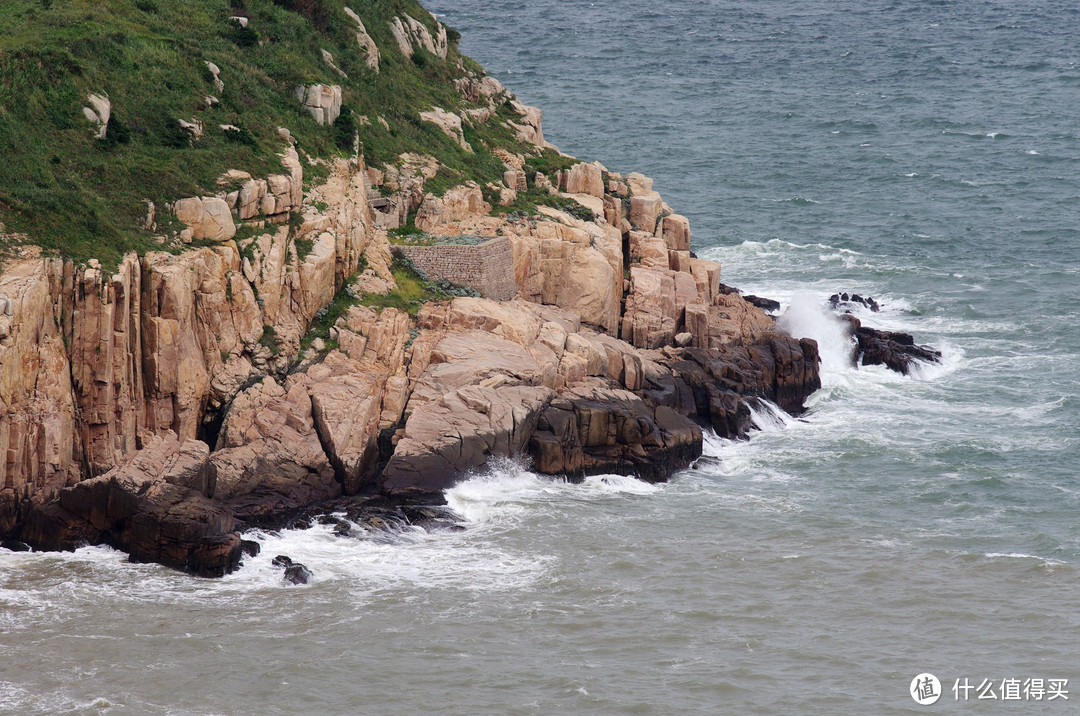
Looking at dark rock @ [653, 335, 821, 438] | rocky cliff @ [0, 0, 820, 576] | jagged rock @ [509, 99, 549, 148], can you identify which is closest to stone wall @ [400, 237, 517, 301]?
rocky cliff @ [0, 0, 820, 576]

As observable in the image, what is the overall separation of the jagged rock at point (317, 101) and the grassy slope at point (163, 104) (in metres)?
0.43

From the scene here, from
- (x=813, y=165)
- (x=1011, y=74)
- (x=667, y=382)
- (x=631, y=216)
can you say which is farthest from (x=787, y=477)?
(x=1011, y=74)

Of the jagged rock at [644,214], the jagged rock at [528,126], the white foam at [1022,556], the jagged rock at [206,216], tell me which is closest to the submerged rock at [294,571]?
the jagged rock at [206,216]

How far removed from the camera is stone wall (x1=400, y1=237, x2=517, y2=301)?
5075 cm

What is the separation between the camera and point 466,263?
5084 cm

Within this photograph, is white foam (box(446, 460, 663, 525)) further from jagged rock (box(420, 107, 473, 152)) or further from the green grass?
jagged rock (box(420, 107, 473, 152))

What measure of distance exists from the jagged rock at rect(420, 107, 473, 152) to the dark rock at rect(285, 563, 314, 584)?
29.6 metres

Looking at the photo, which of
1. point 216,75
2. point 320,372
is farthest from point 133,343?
point 216,75

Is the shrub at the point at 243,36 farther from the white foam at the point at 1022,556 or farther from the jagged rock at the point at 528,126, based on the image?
the white foam at the point at 1022,556

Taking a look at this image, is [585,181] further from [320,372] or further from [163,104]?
[320,372]

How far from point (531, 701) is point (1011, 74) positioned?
96.7m

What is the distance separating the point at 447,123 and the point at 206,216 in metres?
20.9

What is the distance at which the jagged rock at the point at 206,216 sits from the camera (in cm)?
4372

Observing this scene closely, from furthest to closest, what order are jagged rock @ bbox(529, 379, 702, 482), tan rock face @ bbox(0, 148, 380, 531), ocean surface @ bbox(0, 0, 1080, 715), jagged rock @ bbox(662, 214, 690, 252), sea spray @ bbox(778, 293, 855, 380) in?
jagged rock @ bbox(662, 214, 690, 252) < sea spray @ bbox(778, 293, 855, 380) < jagged rock @ bbox(529, 379, 702, 482) < tan rock face @ bbox(0, 148, 380, 531) < ocean surface @ bbox(0, 0, 1080, 715)
